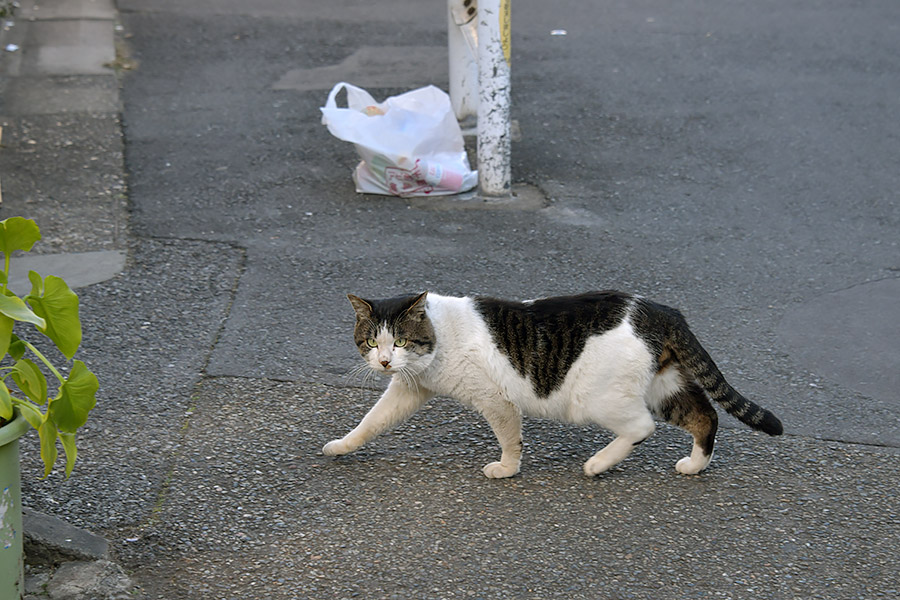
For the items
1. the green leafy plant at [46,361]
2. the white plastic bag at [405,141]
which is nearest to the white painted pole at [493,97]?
the white plastic bag at [405,141]

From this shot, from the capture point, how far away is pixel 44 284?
2639mm

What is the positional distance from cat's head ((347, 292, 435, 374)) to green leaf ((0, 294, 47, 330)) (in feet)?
4.02

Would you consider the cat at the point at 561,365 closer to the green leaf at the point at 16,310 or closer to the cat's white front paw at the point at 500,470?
the cat's white front paw at the point at 500,470

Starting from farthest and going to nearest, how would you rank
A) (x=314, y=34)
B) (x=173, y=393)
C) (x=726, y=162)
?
(x=314, y=34) < (x=726, y=162) < (x=173, y=393)

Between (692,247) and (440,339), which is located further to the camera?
(692,247)

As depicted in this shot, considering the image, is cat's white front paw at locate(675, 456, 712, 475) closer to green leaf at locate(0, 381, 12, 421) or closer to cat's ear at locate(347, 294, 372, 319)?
cat's ear at locate(347, 294, 372, 319)

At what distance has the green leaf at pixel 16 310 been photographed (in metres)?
2.43

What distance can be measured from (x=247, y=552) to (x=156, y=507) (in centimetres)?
43

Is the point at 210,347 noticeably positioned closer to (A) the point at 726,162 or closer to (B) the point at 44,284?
(B) the point at 44,284

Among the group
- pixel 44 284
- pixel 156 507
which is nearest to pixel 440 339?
pixel 156 507

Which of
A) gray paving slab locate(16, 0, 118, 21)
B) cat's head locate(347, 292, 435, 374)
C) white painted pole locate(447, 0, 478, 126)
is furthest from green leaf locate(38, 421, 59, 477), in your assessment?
gray paving slab locate(16, 0, 118, 21)

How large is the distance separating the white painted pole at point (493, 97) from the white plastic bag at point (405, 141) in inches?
7.2

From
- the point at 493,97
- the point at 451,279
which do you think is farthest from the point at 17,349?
the point at 493,97

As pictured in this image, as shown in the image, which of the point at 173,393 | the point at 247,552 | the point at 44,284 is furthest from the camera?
the point at 173,393
